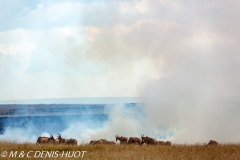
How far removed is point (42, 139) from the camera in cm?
3509

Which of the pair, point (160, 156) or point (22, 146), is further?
point (22, 146)

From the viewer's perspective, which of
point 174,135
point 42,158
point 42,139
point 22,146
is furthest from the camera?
point 174,135

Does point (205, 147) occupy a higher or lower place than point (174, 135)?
lower

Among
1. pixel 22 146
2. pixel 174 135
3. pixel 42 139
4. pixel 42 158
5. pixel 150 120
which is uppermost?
pixel 150 120

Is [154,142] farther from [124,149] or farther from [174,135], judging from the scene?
[174,135]

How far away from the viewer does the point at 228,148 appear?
29.7m

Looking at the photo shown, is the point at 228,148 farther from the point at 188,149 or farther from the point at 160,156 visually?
the point at 160,156

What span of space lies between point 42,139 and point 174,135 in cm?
5691

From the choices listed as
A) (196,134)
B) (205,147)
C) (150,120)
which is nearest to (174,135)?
(196,134)

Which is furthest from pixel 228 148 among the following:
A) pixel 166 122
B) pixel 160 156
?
pixel 166 122

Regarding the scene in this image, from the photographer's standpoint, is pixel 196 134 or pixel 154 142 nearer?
pixel 154 142

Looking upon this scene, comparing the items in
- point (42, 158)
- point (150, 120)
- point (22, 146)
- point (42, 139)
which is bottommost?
point (42, 158)

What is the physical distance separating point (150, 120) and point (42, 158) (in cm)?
7691

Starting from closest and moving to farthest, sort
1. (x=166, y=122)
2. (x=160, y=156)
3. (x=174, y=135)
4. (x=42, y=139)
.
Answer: (x=160, y=156) < (x=42, y=139) < (x=174, y=135) < (x=166, y=122)
